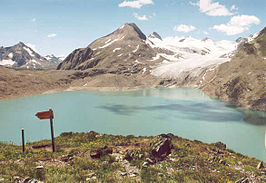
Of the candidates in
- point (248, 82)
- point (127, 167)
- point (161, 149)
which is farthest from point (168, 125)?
point (248, 82)

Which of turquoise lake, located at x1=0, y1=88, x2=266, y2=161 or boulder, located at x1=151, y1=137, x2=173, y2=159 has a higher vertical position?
boulder, located at x1=151, y1=137, x2=173, y2=159

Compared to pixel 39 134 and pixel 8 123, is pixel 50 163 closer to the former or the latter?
pixel 39 134

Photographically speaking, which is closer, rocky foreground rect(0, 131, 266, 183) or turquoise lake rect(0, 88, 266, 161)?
rocky foreground rect(0, 131, 266, 183)

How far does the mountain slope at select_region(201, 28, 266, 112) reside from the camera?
186ft

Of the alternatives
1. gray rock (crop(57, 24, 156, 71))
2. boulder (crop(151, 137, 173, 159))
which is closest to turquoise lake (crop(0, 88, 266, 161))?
boulder (crop(151, 137, 173, 159))

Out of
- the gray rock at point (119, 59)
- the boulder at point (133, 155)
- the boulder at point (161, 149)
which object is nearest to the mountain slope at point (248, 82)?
the boulder at point (161, 149)

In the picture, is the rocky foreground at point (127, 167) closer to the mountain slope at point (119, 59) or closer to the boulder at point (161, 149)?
the boulder at point (161, 149)

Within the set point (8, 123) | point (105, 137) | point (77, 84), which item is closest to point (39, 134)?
point (8, 123)

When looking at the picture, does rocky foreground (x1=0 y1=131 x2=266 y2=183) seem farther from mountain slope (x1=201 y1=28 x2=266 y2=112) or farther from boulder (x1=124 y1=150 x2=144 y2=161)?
mountain slope (x1=201 y1=28 x2=266 y2=112)

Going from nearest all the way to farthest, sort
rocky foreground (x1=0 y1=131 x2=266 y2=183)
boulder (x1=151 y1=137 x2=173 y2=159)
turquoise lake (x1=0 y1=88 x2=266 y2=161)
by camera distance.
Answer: rocky foreground (x1=0 y1=131 x2=266 y2=183), boulder (x1=151 y1=137 x2=173 y2=159), turquoise lake (x1=0 y1=88 x2=266 y2=161)

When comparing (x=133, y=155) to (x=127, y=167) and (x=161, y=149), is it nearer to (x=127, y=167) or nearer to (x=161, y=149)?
(x=127, y=167)

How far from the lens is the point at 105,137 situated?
22688mm

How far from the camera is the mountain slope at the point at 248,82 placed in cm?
5658

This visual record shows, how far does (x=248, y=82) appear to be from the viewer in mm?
64188
